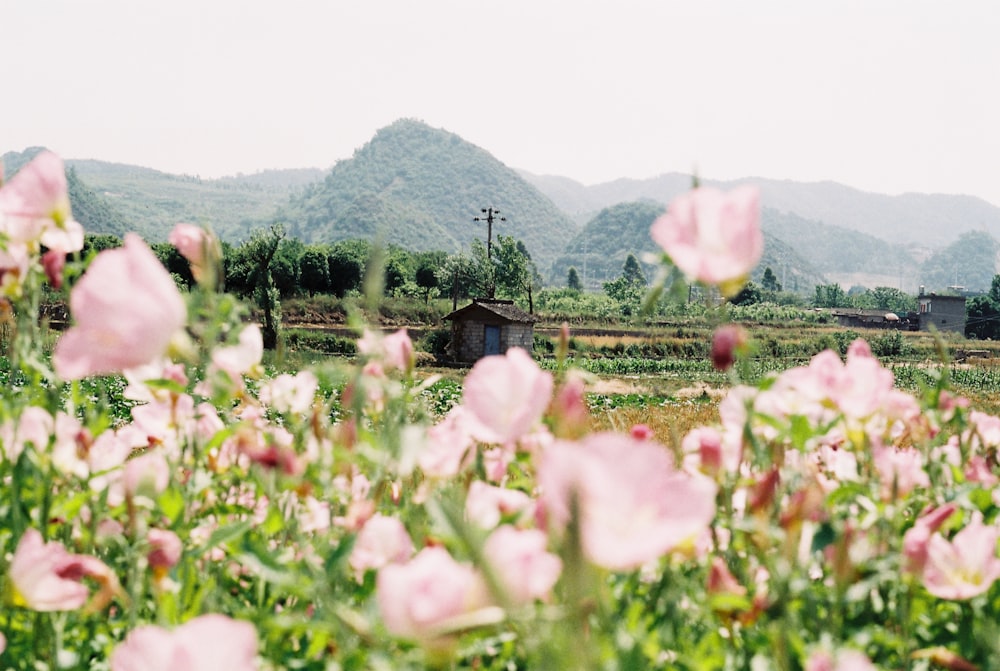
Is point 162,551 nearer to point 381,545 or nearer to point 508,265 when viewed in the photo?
point 381,545

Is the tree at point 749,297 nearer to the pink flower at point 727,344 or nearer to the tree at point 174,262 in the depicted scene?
the tree at point 174,262

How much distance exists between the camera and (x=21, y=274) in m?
1.25

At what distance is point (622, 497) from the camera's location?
0.65m

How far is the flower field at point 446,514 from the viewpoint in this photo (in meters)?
0.71

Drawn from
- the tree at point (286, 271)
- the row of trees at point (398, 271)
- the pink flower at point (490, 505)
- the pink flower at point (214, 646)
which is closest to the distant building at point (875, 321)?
the row of trees at point (398, 271)

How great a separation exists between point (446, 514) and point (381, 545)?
508 millimetres

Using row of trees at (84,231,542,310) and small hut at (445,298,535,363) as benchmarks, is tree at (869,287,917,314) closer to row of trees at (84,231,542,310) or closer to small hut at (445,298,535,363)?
row of trees at (84,231,542,310)

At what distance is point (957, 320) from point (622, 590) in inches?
2847

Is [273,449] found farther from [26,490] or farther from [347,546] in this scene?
[26,490]

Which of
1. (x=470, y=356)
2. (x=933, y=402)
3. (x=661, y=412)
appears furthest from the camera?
(x=470, y=356)

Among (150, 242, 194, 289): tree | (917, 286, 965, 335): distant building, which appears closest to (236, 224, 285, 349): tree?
(150, 242, 194, 289): tree

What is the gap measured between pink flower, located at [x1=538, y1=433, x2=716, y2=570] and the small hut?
27276mm

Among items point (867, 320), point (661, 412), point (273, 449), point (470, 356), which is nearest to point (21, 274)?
point (273, 449)

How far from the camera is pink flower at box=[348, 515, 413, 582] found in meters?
1.03
